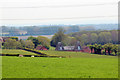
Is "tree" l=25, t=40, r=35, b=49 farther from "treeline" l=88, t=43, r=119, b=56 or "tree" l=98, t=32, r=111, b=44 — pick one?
"tree" l=98, t=32, r=111, b=44

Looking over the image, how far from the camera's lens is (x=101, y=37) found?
35.3m

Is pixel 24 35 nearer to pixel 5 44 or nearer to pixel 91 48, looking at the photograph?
pixel 5 44

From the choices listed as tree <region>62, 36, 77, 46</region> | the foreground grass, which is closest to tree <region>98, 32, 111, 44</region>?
tree <region>62, 36, 77, 46</region>

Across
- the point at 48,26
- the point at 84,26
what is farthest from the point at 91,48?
the point at 48,26

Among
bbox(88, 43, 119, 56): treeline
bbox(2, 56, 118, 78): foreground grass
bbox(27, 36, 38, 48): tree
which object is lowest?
bbox(2, 56, 118, 78): foreground grass

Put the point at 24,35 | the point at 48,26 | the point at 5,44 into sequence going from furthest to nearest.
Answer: the point at 5,44 → the point at 24,35 → the point at 48,26

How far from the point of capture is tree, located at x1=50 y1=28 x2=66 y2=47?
27.8m

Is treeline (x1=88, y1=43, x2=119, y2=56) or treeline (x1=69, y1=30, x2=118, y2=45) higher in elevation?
treeline (x1=69, y1=30, x2=118, y2=45)

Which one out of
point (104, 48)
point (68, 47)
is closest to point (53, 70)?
point (68, 47)

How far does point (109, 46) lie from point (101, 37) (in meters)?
3.17

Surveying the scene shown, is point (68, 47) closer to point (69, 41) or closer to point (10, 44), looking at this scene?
point (69, 41)

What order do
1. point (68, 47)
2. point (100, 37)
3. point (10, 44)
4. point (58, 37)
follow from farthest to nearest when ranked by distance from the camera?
point (100, 37) < point (68, 47) < point (10, 44) < point (58, 37)

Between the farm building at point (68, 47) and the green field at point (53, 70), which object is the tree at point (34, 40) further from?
the green field at point (53, 70)

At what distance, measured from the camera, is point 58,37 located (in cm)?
2977
